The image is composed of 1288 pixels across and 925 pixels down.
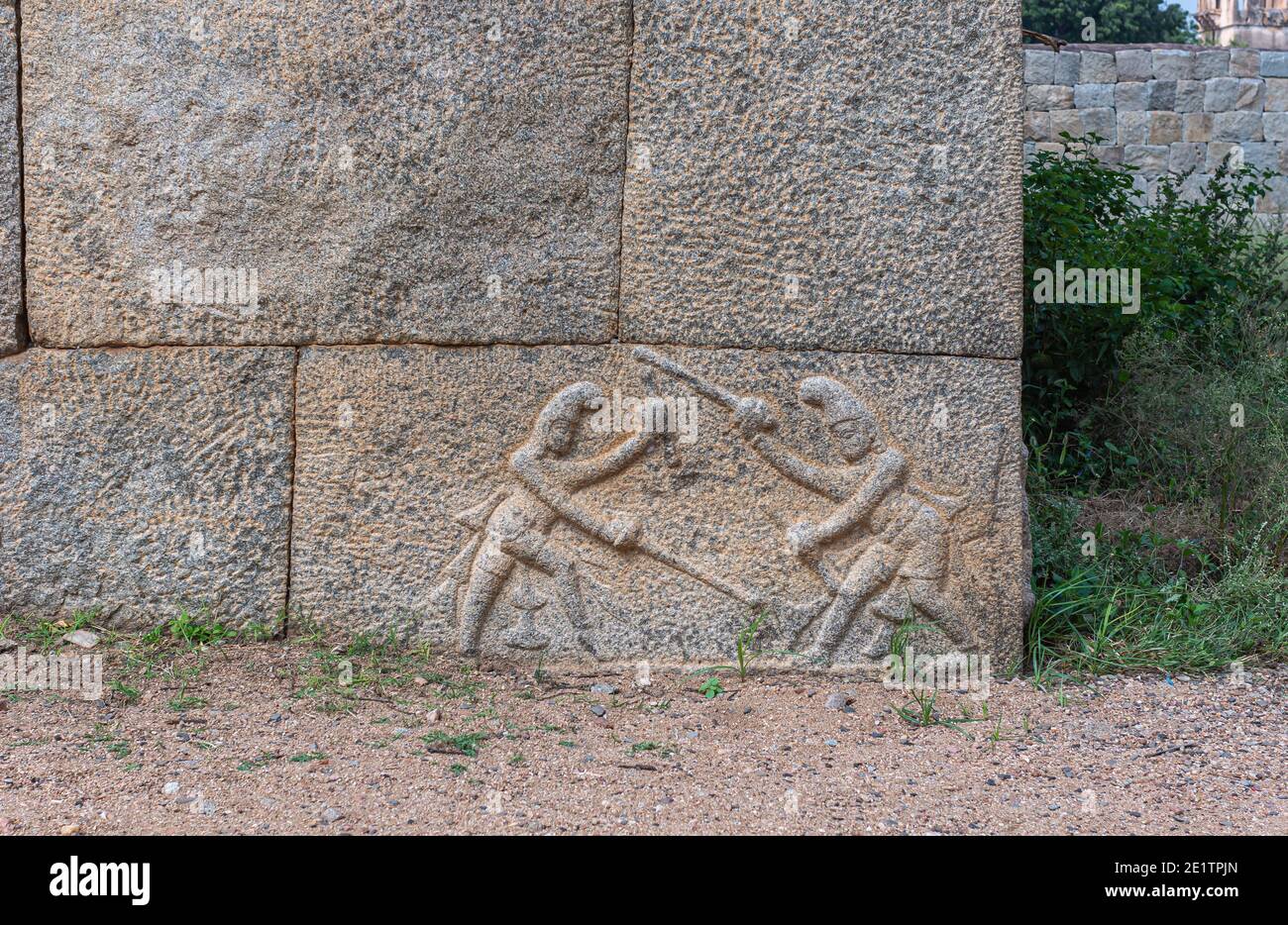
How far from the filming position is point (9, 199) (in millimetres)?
2957

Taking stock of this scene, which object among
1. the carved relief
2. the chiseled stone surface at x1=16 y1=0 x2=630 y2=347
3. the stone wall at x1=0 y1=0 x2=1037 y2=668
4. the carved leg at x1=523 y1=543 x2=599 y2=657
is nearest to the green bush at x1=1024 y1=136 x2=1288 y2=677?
the carved relief

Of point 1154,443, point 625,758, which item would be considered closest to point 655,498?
point 625,758

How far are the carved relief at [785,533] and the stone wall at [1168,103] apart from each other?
294 inches

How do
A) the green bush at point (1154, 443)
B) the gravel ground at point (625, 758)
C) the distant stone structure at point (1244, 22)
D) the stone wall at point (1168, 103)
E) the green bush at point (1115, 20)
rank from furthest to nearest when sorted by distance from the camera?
the green bush at point (1115, 20), the distant stone structure at point (1244, 22), the stone wall at point (1168, 103), the green bush at point (1154, 443), the gravel ground at point (625, 758)

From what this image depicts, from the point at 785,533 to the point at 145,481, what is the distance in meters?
1.59

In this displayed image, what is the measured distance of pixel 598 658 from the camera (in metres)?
3.03

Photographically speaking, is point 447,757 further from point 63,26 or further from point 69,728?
point 63,26

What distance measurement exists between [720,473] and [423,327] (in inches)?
31.8

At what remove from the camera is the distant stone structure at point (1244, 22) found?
13930 mm

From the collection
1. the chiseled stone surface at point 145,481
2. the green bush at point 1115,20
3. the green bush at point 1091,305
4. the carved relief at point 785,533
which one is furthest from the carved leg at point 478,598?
the green bush at point 1115,20

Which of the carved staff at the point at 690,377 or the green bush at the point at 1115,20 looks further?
the green bush at the point at 1115,20

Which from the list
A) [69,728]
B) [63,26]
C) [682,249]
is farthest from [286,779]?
[63,26]

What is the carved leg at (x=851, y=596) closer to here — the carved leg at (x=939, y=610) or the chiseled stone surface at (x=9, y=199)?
the carved leg at (x=939, y=610)

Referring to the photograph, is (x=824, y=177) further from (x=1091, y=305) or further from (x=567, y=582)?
(x=1091, y=305)
